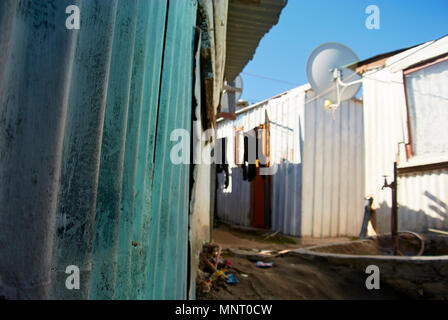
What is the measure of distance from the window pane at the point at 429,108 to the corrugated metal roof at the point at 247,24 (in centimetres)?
370

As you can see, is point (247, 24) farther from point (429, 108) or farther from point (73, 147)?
point (429, 108)

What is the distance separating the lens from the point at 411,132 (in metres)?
5.89

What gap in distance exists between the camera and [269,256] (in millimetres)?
5262

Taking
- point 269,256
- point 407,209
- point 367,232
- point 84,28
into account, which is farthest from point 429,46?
point 84,28

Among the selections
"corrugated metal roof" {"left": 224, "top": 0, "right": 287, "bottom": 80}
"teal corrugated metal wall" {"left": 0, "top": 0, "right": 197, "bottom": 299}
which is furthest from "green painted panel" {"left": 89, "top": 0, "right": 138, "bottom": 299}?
"corrugated metal roof" {"left": 224, "top": 0, "right": 287, "bottom": 80}

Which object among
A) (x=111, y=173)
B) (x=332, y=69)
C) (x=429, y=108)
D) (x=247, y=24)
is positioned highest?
(x=332, y=69)

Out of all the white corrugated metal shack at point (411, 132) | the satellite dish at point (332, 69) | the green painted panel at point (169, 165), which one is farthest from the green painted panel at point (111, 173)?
the satellite dish at point (332, 69)

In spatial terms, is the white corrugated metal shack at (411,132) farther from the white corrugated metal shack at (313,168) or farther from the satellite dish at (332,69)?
the white corrugated metal shack at (313,168)

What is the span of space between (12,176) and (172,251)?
1168 millimetres

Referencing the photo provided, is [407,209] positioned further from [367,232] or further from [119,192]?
[119,192]

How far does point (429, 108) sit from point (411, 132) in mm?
572

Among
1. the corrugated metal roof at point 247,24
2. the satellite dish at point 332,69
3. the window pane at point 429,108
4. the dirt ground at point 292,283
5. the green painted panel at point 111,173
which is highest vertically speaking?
the satellite dish at point 332,69

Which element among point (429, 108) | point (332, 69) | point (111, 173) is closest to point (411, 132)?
point (429, 108)

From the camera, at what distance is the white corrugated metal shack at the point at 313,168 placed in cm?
883
